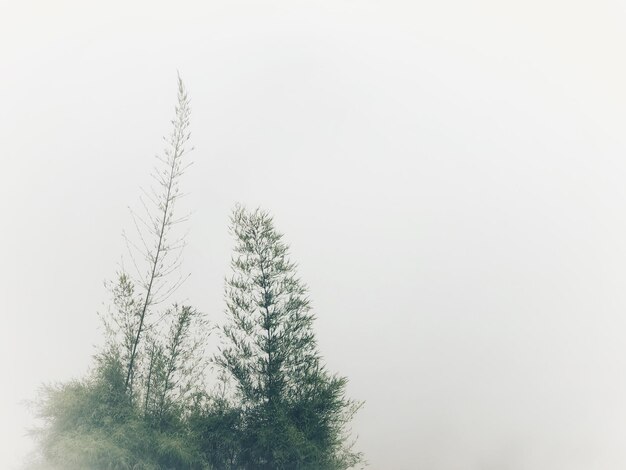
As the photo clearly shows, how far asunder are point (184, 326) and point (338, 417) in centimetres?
822

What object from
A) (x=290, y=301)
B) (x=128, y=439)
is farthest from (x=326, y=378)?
(x=128, y=439)

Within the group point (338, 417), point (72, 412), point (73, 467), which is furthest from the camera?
point (338, 417)

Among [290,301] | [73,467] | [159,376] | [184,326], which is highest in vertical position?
[290,301]

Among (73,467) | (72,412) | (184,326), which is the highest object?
(184,326)

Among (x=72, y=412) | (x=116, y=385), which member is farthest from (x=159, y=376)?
(x=72, y=412)

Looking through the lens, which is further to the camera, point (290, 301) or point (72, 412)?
point (290, 301)

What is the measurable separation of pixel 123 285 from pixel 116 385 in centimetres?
451

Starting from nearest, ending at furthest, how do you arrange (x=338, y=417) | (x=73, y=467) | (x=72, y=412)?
(x=73, y=467), (x=72, y=412), (x=338, y=417)

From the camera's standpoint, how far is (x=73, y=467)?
25625 mm

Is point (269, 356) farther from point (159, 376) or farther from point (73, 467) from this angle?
point (73, 467)

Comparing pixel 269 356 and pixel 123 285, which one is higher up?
pixel 123 285

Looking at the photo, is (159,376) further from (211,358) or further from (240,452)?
(240,452)

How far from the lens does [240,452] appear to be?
28.5 m

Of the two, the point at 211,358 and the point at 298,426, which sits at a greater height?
the point at 211,358
